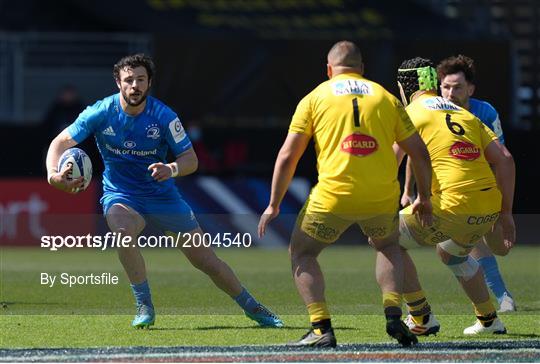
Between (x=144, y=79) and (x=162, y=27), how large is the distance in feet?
45.6

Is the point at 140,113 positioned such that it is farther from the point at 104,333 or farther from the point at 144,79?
the point at 104,333

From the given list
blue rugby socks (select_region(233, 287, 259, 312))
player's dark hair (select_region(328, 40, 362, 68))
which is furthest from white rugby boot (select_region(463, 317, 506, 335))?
player's dark hair (select_region(328, 40, 362, 68))

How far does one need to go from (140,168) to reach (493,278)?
324 cm

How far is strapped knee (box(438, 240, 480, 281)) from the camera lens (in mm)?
9617

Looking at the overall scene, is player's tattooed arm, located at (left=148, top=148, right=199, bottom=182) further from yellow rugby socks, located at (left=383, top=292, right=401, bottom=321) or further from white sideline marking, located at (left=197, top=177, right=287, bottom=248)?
white sideline marking, located at (left=197, top=177, right=287, bottom=248)

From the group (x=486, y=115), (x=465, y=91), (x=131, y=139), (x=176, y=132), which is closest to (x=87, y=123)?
(x=131, y=139)

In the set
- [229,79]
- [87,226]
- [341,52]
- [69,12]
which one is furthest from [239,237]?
[69,12]

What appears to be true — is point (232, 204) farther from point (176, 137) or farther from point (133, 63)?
point (133, 63)

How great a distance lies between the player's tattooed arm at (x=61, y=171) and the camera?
31.8ft

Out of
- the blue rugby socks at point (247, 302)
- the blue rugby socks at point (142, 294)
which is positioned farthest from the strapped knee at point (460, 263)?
the blue rugby socks at point (142, 294)

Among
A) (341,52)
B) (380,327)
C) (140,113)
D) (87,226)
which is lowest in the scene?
(87,226)

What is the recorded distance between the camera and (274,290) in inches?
530

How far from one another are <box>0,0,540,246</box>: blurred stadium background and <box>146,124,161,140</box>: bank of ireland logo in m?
8.09

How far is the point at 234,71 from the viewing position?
21953 mm
